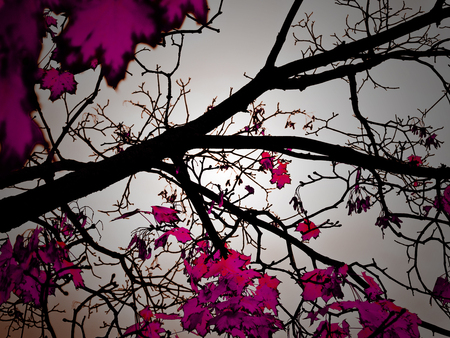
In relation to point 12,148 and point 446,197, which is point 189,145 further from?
point 446,197

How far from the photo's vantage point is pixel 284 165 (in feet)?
10.5

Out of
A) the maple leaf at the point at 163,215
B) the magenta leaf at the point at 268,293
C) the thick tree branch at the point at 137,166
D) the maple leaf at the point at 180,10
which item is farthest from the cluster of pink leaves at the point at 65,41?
the magenta leaf at the point at 268,293

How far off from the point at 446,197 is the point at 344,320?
5.30ft

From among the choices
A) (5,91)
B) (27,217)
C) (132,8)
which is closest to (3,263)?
(27,217)

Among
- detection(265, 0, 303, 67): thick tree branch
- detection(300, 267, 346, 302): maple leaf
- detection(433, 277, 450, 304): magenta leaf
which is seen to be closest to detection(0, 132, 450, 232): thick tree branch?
detection(265, 0, 303, 67): thick tree branch

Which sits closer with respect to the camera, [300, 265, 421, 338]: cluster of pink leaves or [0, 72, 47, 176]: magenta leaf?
[0, 72, 47, 176]: magenta leaf

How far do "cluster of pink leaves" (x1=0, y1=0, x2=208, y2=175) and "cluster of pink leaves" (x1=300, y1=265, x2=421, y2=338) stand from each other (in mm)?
1372

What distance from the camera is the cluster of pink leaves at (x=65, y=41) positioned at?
0.46 m

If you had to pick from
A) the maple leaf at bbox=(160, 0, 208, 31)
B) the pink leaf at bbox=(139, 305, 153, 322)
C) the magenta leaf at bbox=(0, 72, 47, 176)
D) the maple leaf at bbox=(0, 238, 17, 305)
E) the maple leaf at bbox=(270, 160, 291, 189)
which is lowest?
the pink leaf at bbox=(139, 305, 153, 322)

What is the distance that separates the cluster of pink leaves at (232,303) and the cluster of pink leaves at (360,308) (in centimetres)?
29

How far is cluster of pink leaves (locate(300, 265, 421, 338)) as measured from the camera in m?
1.24

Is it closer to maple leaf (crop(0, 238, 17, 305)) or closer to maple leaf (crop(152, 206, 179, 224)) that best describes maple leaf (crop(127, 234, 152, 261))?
maple leaf (crop(152, 206, 179, 224))

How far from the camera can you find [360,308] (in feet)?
4.12

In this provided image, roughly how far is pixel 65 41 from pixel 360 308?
180cm
